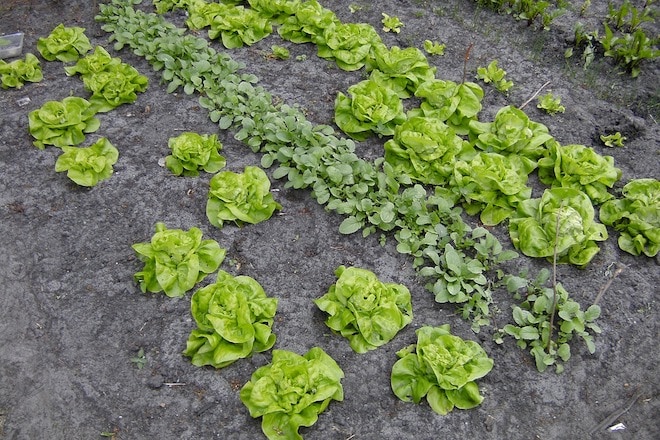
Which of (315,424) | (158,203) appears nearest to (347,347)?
(315,424)

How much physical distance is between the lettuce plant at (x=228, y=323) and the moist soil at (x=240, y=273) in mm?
118

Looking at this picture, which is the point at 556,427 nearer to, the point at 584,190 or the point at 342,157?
the point at 584,190

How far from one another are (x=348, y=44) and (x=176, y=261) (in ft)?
9.87

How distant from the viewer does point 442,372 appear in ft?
11.5

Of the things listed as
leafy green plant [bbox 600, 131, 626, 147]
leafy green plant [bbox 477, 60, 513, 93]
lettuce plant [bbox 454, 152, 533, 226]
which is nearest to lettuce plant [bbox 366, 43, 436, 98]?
leafy green plant [bbox 477, 60, 513, 93]

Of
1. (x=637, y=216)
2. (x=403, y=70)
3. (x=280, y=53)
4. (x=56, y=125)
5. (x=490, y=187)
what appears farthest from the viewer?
(x=280, y=53)

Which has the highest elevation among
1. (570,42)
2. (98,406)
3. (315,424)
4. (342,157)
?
(570,42)

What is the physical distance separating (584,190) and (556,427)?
2.02 metres

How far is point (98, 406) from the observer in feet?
11.8

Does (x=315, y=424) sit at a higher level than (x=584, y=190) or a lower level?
lower

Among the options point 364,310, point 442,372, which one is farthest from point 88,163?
point 442,372

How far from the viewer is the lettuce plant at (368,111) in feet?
16.5

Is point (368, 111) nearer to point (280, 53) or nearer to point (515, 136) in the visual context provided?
point (515, 136)

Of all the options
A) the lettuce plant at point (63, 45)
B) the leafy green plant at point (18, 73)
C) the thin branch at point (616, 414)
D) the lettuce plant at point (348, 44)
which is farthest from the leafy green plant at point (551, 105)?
the leafy green plant at point (18, 73)
